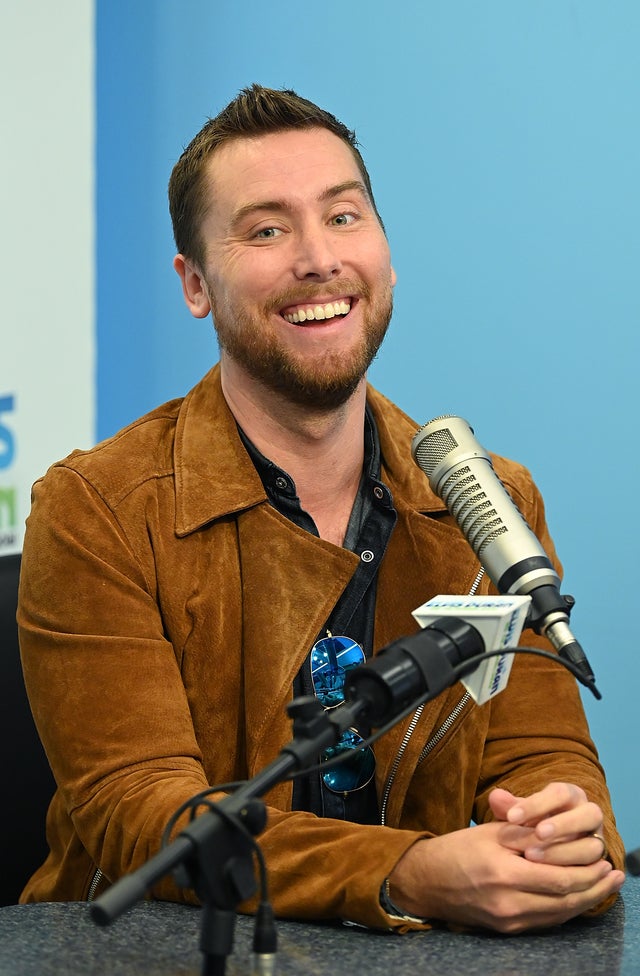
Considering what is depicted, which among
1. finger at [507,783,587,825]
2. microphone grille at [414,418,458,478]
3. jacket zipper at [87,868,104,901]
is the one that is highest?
microphone grille at [414,418,458,478]

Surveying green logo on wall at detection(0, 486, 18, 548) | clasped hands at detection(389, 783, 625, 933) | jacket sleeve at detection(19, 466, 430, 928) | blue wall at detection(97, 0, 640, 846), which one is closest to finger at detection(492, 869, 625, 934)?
clasped hands at detection(389, 783, 625, 933)

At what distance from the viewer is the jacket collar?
1600mm

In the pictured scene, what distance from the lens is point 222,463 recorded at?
5.41 feet

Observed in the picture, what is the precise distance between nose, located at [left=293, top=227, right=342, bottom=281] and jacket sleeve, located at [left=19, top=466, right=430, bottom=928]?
0.40 m

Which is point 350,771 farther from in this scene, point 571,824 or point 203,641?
point 571,824

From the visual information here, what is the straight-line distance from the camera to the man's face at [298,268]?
169 centimetres

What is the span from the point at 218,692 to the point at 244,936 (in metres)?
0.48

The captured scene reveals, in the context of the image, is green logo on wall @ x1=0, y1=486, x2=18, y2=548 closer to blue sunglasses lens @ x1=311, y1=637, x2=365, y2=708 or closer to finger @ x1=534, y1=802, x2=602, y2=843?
blue sunglasses lens @ x1=311, y1=637, x2=365, y2=708

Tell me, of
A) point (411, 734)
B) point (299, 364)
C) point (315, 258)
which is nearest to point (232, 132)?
point (315, 258)

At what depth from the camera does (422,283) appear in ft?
8.04

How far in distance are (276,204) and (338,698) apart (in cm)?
66

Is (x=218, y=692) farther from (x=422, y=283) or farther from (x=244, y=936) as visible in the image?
(x=422, y=283)

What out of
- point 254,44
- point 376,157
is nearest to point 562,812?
point 376,157

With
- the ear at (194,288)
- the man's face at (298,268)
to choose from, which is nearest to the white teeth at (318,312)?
the man's face at (298,268)
